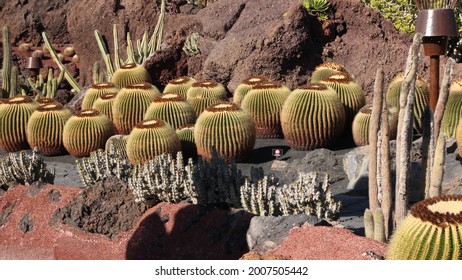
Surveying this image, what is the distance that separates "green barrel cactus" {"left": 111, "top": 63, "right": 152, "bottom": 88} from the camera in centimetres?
1202

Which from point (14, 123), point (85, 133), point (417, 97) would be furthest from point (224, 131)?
point (14, 123)

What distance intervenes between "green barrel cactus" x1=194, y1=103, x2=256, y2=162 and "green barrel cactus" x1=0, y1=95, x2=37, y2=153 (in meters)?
2.91

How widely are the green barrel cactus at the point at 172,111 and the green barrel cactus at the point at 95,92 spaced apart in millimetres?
1754

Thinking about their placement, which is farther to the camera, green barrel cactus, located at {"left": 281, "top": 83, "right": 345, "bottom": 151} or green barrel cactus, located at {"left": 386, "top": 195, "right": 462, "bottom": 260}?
green barrel cactus, located at {"left": 281, "top": 83, "right": 345, "bottom": 151}

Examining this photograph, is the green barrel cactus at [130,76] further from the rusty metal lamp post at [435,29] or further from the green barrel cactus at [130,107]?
the rusty metal lamp post at [435,29]

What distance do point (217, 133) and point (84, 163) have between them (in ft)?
5.88

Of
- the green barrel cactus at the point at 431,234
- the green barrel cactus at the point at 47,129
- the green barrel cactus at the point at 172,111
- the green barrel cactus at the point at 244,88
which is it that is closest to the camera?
the green barrel cactus at the point at 431,234

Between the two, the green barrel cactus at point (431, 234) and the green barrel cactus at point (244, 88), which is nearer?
the green barrel cactus at point (431, 234)

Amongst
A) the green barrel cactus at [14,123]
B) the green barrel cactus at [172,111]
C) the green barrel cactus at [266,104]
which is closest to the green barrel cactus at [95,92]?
the green barrel cactus at [14,123]

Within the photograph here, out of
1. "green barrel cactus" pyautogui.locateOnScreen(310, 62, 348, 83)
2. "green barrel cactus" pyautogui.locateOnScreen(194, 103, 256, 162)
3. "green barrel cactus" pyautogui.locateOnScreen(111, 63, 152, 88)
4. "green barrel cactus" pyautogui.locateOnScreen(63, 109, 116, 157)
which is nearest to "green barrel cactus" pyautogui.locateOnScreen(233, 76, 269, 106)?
"green barrel cactus" pyautogui.locateOnScreen(310, 62, 348, 83)

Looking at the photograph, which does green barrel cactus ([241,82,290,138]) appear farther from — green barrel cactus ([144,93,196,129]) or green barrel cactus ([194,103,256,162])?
green barrel cactus ([194,103,256,162])

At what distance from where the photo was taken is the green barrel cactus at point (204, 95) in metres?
10.3

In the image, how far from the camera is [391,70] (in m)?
11.0

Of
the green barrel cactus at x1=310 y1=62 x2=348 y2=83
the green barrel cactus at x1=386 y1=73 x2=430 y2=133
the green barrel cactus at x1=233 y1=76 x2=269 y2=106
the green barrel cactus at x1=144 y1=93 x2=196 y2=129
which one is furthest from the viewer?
the green barrel cactus at x1=310 y1=62 x2=348 y2=83
